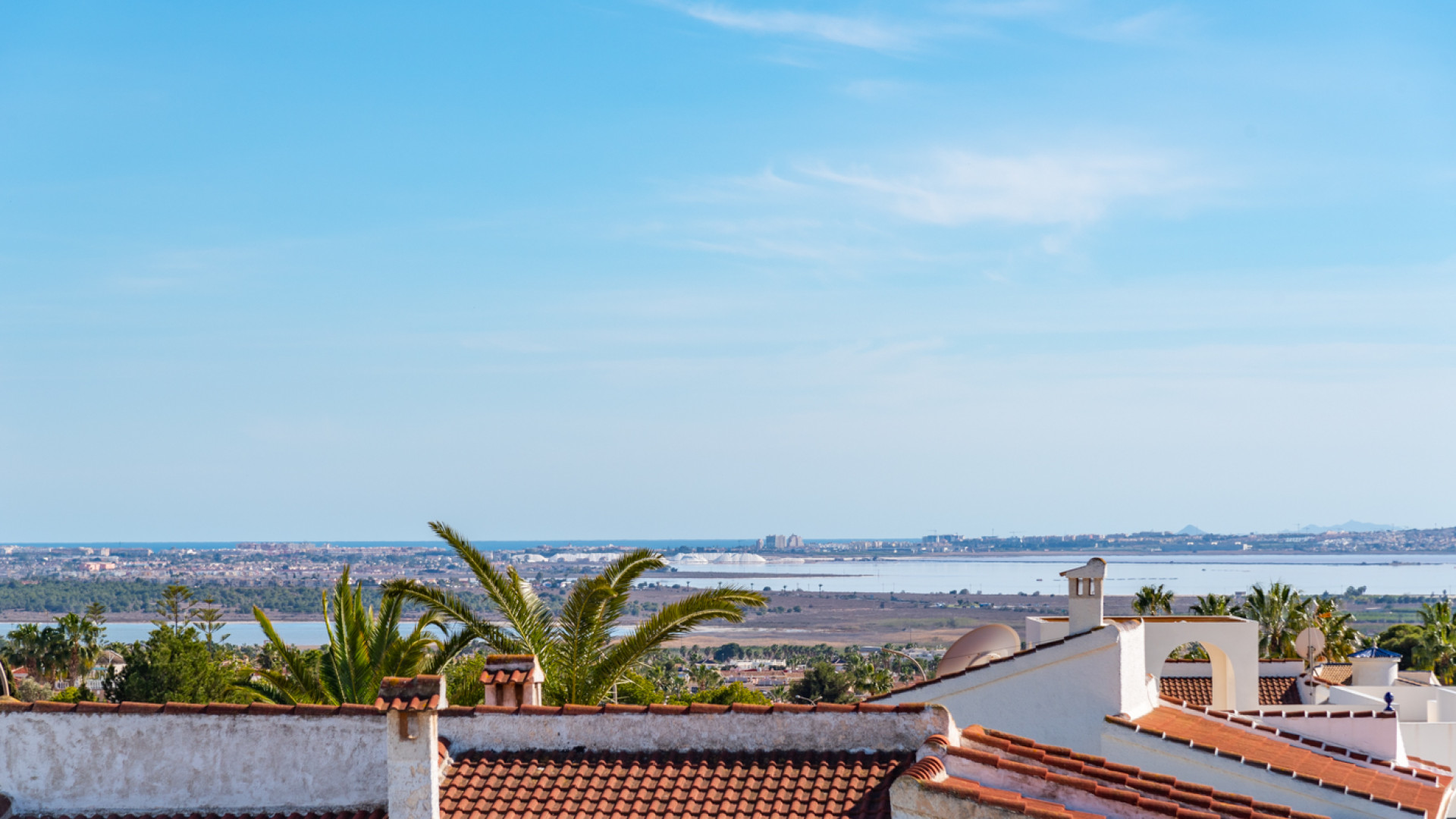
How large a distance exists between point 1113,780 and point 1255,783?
376 cm

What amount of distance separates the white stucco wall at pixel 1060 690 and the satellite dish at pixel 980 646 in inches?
306

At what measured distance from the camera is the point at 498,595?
17484 mm

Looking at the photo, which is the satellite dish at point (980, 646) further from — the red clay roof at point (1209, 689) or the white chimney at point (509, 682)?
the white chimney at point (509, 682)

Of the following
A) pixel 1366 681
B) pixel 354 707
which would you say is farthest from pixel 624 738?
pixel 1366 681

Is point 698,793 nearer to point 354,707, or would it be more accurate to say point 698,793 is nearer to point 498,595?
point 354,707

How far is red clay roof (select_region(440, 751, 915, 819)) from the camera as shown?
9.88 m

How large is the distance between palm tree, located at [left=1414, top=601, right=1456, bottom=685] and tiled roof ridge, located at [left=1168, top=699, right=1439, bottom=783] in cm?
5041

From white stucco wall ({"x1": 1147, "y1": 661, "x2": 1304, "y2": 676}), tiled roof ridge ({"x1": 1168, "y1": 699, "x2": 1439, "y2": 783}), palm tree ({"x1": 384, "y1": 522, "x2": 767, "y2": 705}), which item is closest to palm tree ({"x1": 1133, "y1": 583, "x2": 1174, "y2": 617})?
white stucco wall ({"x1": 1147, "y1": 661, "x2": 1304, "y2": 676})

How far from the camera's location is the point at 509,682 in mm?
11461

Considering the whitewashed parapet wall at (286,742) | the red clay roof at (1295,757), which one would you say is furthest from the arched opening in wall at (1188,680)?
the whitewashed parapet wall at (286,742)

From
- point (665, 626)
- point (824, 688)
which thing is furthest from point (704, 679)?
point (665, 626)

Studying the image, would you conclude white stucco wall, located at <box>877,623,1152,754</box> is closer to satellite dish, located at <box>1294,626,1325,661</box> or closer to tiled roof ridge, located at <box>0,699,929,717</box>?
tiled roof ridge, located at <box>0,699,929,717</box>

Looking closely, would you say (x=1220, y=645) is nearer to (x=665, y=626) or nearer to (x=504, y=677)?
(x=665, y=626)

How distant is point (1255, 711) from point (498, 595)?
37.1 feet
